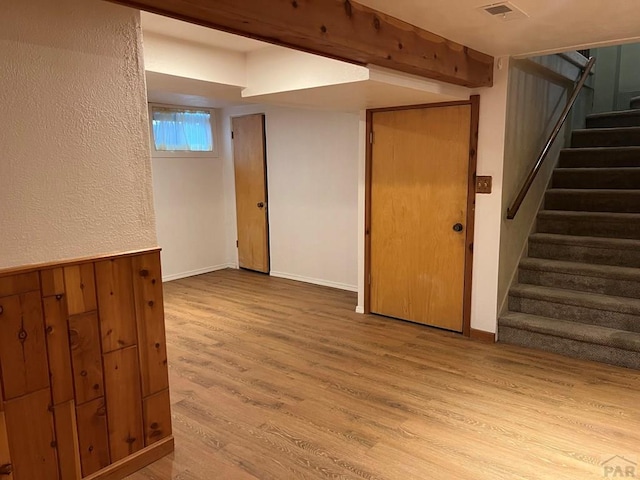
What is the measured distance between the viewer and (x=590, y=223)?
160 inches

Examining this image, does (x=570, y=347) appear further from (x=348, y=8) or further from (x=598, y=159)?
(x=348, y=8)

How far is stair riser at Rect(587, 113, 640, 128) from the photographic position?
4961 mm

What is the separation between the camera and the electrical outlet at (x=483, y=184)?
362 centimetres

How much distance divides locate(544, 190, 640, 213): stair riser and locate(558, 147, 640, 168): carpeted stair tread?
1.91 ft

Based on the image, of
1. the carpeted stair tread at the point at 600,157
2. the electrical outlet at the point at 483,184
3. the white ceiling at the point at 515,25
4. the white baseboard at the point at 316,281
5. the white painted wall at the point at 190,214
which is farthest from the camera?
the white painted wall at the point at 190,214

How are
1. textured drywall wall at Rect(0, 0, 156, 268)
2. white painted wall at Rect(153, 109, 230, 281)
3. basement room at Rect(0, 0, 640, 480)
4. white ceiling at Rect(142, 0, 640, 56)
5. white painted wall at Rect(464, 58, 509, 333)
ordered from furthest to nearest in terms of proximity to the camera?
white painted wall at Rect(153, 109, 230, 281) < white painted wall at Rect(464, 58, 509, 333) < white ceiling at Rect(142, 0, 640, 56) < basement room at Rect(0, 0, 640, 480) < textured drywall wall at Rect(0, 0, 156, 268)

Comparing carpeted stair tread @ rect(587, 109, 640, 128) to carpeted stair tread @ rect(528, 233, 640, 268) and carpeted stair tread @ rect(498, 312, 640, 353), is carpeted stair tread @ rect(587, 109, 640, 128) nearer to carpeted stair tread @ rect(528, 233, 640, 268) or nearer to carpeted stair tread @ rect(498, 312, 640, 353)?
carpeted stair tread @ rect(528, 233, 640, 268)

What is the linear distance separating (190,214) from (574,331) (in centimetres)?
456

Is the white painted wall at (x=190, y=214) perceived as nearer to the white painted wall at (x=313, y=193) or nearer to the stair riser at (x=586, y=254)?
the white painted wall at (x=313, y=193)

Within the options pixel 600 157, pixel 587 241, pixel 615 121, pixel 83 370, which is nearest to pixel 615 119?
pixel 615 121

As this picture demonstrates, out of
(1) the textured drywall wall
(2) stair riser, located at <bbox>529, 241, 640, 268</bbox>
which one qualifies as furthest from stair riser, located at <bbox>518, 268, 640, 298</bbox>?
(1) the textured drywall wall

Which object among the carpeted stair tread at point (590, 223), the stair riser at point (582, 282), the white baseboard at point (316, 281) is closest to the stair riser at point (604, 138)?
the carpeted stair tread at point (590, 223)

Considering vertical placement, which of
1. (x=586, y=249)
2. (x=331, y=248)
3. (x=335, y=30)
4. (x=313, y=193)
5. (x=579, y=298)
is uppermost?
(x=335, y=30)

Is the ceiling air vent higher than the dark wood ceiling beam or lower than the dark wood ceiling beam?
higher
